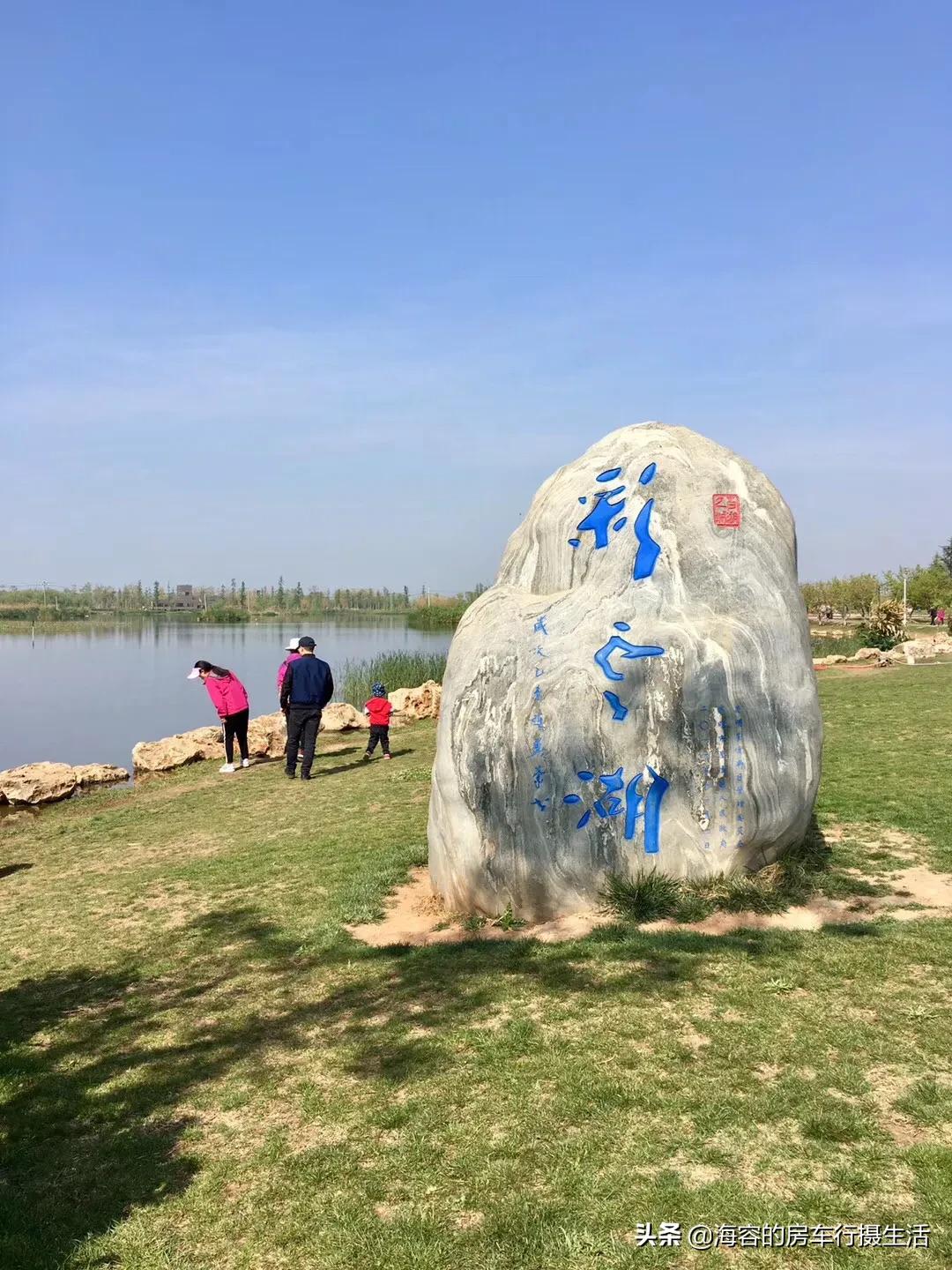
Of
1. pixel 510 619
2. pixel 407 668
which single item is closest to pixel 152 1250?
pixel 510 619

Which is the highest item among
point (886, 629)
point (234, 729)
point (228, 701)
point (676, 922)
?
point (886, 629)

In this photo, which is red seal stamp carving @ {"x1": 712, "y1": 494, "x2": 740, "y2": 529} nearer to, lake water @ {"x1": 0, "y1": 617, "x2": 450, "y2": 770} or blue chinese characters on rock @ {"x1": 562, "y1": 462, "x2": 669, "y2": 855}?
blue chinese characters on rock @ {"x1": 562, "y1": 462, "x2": 669, "y2": 855}

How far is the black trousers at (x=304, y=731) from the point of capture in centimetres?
1385

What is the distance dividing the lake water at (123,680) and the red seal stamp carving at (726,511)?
16.8 meters

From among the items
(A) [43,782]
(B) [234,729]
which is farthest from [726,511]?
(A) [43,782]

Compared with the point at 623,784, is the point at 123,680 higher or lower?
lower

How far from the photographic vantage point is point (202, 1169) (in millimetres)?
4113

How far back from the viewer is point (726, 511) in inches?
303

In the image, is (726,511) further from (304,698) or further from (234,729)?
(234,729)

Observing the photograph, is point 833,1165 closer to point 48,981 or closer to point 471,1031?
point 471,1031

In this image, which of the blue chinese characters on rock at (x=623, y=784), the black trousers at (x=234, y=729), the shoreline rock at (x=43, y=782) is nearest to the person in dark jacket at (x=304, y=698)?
the black trousers at (x=234, y=729)

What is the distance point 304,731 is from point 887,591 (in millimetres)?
54753

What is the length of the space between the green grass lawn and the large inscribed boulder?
768 millimetres

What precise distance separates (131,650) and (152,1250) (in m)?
47.1
